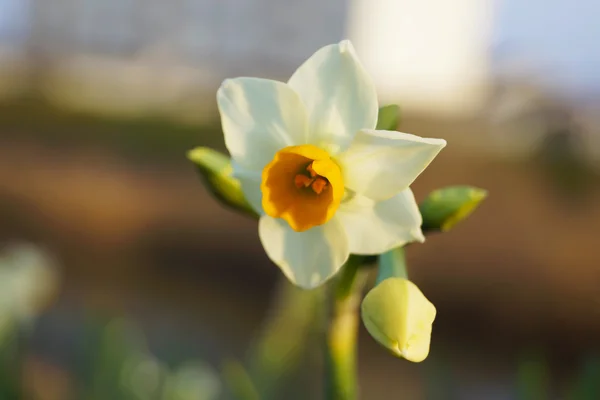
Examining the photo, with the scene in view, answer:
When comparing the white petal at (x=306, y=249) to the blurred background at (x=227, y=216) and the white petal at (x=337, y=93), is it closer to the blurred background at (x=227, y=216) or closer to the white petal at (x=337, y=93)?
the white petal at (x=337, y=93)

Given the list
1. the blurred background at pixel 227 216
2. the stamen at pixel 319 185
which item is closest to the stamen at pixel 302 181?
the stamen at pixel 319 185

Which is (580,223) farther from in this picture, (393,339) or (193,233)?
(393,339)

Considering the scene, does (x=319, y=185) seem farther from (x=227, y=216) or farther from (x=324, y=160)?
(x=227, y=216)

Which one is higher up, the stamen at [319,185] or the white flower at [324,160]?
the white flower at [324,160]

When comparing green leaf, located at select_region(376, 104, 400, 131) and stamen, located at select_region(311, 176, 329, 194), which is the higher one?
green leaf, located at select_region(376, 104, 400, 131)

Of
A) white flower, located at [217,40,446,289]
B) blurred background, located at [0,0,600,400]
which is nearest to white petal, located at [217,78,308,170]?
white flower, located at [217,40,446,289]

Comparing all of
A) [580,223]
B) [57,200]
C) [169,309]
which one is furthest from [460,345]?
[57,200]

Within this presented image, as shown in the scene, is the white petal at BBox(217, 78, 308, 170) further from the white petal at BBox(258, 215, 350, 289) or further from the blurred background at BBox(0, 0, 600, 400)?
the blurred background at BBox(0, 0, 600, 400)
